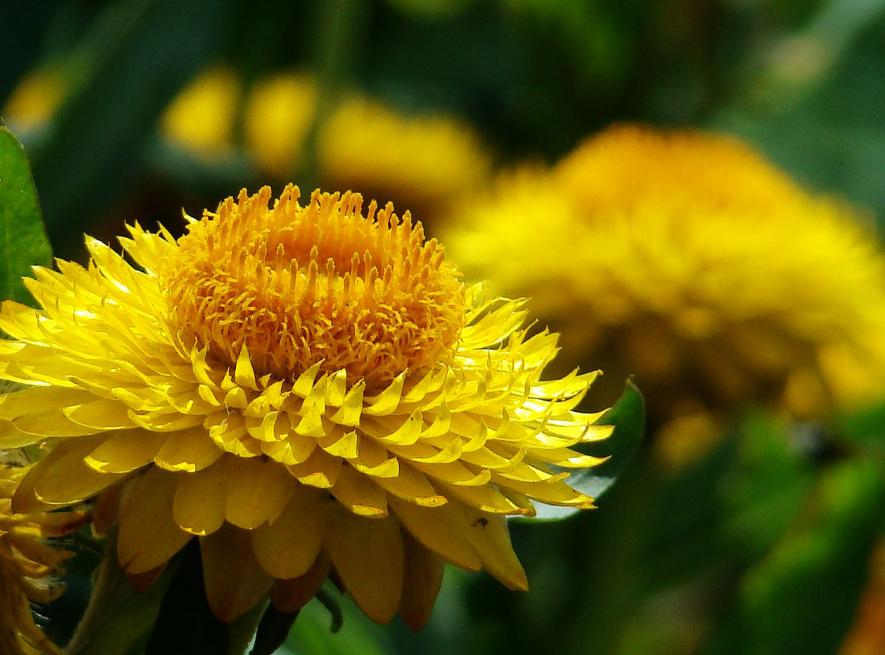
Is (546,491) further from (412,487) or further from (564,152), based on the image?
(564,152)

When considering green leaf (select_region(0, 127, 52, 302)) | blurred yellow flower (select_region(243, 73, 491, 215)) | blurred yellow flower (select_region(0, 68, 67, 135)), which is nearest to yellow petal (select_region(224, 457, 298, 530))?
green leaf (select_region(0, 127, 52, 302))

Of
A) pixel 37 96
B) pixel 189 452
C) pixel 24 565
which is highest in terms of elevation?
pixel 37 96

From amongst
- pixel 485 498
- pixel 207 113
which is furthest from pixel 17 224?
pixel 207 113

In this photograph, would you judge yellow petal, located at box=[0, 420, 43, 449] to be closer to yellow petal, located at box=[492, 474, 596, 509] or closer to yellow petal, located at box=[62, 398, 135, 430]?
yellow petal, located at box=[62, 398, 135, 430]

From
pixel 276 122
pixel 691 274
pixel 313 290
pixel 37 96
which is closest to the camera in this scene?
pixel 313 290

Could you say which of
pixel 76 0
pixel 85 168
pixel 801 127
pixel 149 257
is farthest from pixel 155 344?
pixel 801 127

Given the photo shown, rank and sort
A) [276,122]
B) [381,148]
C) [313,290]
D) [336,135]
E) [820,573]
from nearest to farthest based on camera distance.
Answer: [313,290] < [820,573] < [276,122] < [336,135] < [381,148]

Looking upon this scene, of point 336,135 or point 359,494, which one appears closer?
point 359,494
